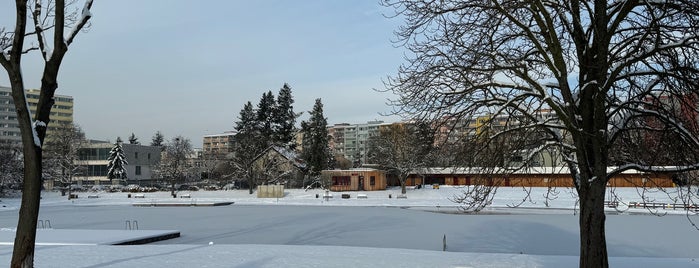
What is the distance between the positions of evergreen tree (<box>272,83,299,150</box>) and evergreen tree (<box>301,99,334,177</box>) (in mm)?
2772

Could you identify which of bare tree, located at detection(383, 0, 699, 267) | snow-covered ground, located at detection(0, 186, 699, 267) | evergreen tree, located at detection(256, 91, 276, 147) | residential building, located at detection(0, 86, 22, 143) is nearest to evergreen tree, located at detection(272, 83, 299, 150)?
evergreen tree, located at detection(256, 91, 276, 147)

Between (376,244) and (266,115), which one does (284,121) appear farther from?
(376,244)

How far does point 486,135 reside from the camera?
10180mm

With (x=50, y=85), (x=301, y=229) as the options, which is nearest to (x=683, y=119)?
(x=50, y=85)

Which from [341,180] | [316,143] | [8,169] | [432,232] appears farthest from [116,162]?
[432,232]

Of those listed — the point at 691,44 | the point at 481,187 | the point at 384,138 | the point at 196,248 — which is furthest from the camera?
the point at 384,138

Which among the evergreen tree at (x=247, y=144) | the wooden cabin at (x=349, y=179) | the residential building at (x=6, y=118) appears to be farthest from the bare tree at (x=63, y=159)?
the residential building at (x=6, y=118)

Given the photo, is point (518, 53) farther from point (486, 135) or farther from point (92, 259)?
point (92, 259)

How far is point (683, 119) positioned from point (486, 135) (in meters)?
3.72

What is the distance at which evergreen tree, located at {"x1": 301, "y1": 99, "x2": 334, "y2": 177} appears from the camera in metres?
73.1

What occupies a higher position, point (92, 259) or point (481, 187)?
point (481, 187)

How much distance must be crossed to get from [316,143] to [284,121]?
29.4 feet

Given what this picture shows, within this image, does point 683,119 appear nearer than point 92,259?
Yes

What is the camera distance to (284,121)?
80.1 meters
